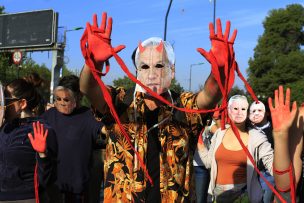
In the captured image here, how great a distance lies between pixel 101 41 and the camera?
7.32ft

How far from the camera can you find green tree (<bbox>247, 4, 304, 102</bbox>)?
39.2 m

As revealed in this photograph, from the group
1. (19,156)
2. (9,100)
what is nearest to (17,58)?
(9,100)

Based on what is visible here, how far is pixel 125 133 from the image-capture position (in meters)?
2.38

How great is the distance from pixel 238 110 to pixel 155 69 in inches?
114

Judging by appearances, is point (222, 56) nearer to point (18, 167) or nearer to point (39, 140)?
point (39, 140)

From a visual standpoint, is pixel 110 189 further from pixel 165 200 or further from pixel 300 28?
pixel 300 28

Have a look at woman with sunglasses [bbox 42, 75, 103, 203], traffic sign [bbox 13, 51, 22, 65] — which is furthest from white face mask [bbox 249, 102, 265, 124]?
traffic sign [bbox 13, 51, 22, 65]

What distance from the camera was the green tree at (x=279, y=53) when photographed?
39.2 meters

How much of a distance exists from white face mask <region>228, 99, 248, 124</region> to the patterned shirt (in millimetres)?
2692

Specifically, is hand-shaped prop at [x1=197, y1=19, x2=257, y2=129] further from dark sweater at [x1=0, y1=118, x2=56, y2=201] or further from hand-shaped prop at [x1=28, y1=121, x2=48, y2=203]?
dark sweater at [x1=0, y1=118, x2=56, y2=201]

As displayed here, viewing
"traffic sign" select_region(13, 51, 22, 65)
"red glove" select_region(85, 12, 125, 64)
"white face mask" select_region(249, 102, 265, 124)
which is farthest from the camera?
"traffic sign" select_region(13, 51, 22, 65)

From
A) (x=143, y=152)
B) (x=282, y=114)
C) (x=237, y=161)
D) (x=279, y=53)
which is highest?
(x=279, y=53)

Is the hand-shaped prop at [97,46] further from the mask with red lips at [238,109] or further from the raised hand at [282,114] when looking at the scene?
the mask with red lips at [238,109]

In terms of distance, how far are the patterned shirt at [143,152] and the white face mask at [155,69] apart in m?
0.11
